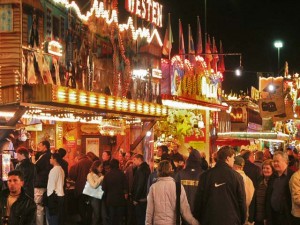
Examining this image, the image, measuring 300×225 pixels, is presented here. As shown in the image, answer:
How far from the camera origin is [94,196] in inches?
675

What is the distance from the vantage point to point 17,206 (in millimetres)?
8375

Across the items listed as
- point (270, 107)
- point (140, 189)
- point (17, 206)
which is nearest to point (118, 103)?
point (140, 189)

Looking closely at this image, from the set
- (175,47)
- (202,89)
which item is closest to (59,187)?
(202,89)

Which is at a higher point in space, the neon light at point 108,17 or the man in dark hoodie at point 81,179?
the neon light at point 108,17

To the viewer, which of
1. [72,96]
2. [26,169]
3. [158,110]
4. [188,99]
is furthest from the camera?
[188,99]

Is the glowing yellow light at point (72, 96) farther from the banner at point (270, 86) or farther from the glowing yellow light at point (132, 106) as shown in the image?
the banner at point (270, 86)

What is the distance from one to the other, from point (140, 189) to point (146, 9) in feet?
29.6

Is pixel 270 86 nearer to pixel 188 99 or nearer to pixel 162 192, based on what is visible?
pixel 188 99

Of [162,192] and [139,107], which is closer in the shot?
[162,192]

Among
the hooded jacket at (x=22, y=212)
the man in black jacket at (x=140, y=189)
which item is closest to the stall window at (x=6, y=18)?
the man in black jacket at (x=140, y=189)

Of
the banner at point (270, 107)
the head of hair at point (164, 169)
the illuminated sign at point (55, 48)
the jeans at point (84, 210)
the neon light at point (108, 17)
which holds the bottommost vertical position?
the jeans at point (84, 210)

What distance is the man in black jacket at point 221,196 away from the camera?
10391mm

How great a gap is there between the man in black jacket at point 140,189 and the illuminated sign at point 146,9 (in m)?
6.89

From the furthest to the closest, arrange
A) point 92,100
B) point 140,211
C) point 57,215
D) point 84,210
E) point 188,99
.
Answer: point 188,99
point 84,210
point 140,211
point 57,215
point 92,100
